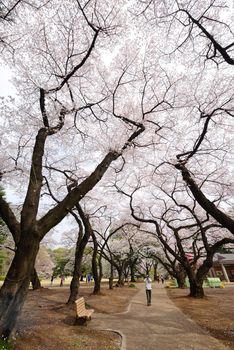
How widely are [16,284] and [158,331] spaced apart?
4848 millimetres

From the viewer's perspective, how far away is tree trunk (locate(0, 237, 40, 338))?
485 cm

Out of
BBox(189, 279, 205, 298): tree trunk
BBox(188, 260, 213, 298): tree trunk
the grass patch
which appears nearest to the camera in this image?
the grass patch

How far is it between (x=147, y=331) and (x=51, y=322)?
3101 millimetres

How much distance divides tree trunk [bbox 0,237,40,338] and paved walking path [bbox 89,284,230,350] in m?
2.69

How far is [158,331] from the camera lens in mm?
7566

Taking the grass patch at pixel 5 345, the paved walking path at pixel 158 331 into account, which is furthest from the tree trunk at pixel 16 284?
the paved walking path at pixel 158 331

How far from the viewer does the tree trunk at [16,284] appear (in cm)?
485

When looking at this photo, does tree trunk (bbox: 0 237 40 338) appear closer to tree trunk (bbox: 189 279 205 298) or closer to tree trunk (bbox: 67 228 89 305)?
tree trunk (bbox: 67 228 89 305)

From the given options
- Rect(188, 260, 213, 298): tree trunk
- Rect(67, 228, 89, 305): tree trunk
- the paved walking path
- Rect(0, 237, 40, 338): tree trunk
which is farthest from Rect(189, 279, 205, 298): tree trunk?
Rect(0, 237, 40, 338): tree trunk

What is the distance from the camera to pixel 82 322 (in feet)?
26.4

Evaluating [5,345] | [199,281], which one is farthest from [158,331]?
[199,281]

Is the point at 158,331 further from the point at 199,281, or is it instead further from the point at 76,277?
the point at 199,281

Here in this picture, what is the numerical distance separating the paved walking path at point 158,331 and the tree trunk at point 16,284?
269cm

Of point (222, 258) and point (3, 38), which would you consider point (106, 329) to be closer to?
point (3, 38)
